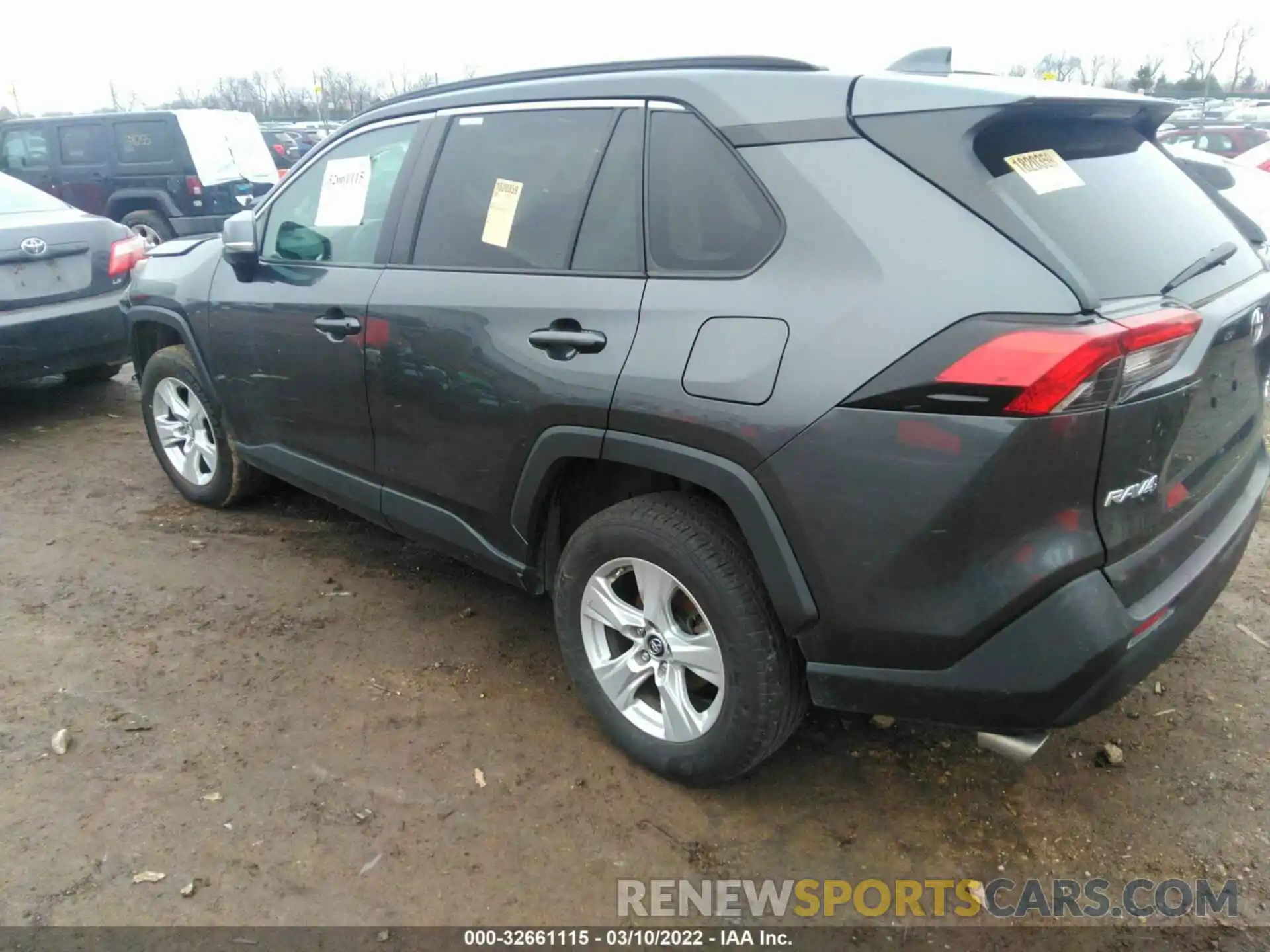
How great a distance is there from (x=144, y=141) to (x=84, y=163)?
3.38 feet

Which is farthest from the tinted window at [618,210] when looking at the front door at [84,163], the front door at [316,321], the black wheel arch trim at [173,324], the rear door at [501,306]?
the front door at [84,163]

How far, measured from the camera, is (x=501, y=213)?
284 cm

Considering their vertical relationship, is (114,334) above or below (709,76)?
below

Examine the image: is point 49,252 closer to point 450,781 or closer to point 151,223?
point 450,781

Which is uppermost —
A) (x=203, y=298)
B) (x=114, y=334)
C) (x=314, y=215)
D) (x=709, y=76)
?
(x=709, y=76)

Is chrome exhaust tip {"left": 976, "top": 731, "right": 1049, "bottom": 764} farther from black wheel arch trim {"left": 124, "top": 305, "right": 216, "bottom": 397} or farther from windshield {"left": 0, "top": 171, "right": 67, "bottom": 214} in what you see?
windshield {"left": 0, "top": 171, "right": 67, "bottom": 214}

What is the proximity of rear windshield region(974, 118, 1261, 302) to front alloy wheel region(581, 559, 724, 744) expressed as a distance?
119 cm

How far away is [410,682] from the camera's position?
10.2 ft

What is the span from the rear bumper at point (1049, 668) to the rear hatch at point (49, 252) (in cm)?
521

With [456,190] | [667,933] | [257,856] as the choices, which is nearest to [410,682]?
[257,856]

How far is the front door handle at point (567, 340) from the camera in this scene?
246cm

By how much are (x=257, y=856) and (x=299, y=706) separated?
650 millimetres

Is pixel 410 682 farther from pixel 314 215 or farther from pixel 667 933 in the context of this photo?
pixel 314 215

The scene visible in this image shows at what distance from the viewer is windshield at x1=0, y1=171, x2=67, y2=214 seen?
5.79 m
